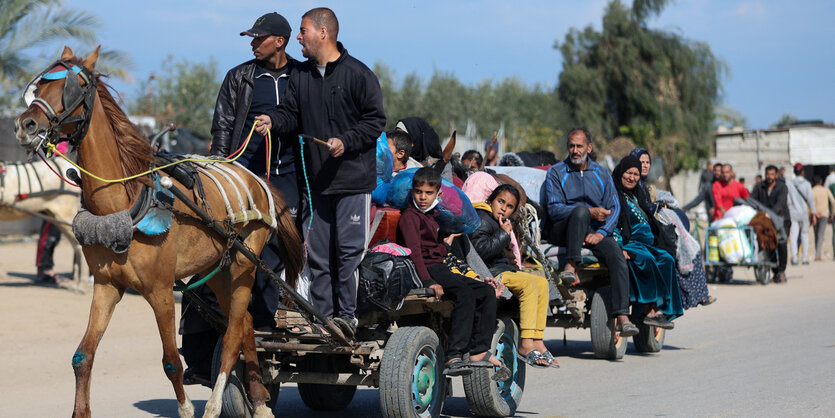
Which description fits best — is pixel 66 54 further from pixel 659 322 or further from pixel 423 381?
pixel 659 322

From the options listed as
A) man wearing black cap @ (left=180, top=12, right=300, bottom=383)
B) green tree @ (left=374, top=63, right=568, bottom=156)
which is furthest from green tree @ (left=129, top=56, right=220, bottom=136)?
Result: man wearing black cap @ (left=180, top=12, right=300, bottom=383)

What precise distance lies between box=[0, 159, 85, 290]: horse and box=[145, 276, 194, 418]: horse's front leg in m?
9.04

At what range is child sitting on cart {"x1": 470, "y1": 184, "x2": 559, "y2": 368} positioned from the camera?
766cm

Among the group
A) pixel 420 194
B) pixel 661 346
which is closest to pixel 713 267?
pixel 661 346

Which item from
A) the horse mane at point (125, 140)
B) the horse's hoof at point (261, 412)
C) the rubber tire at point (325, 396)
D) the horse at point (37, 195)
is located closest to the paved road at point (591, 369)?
the rubber tire at point (325, 396)

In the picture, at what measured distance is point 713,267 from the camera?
1952cm

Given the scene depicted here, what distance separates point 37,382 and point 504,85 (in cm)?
4670

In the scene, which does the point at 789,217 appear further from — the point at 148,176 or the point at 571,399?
the point at 148,176

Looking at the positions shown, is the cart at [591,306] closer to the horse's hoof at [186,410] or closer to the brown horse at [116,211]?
the brown horse at [116,211]

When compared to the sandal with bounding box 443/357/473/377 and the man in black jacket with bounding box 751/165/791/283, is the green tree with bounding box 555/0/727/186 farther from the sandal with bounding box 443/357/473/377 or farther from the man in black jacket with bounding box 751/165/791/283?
the sandal with bounding box 443/357/473/377

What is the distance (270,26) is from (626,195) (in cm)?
510

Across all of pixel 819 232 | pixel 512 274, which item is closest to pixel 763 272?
pixel 819 232

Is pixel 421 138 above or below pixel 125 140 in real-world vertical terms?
above

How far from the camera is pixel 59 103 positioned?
17.6 ft
